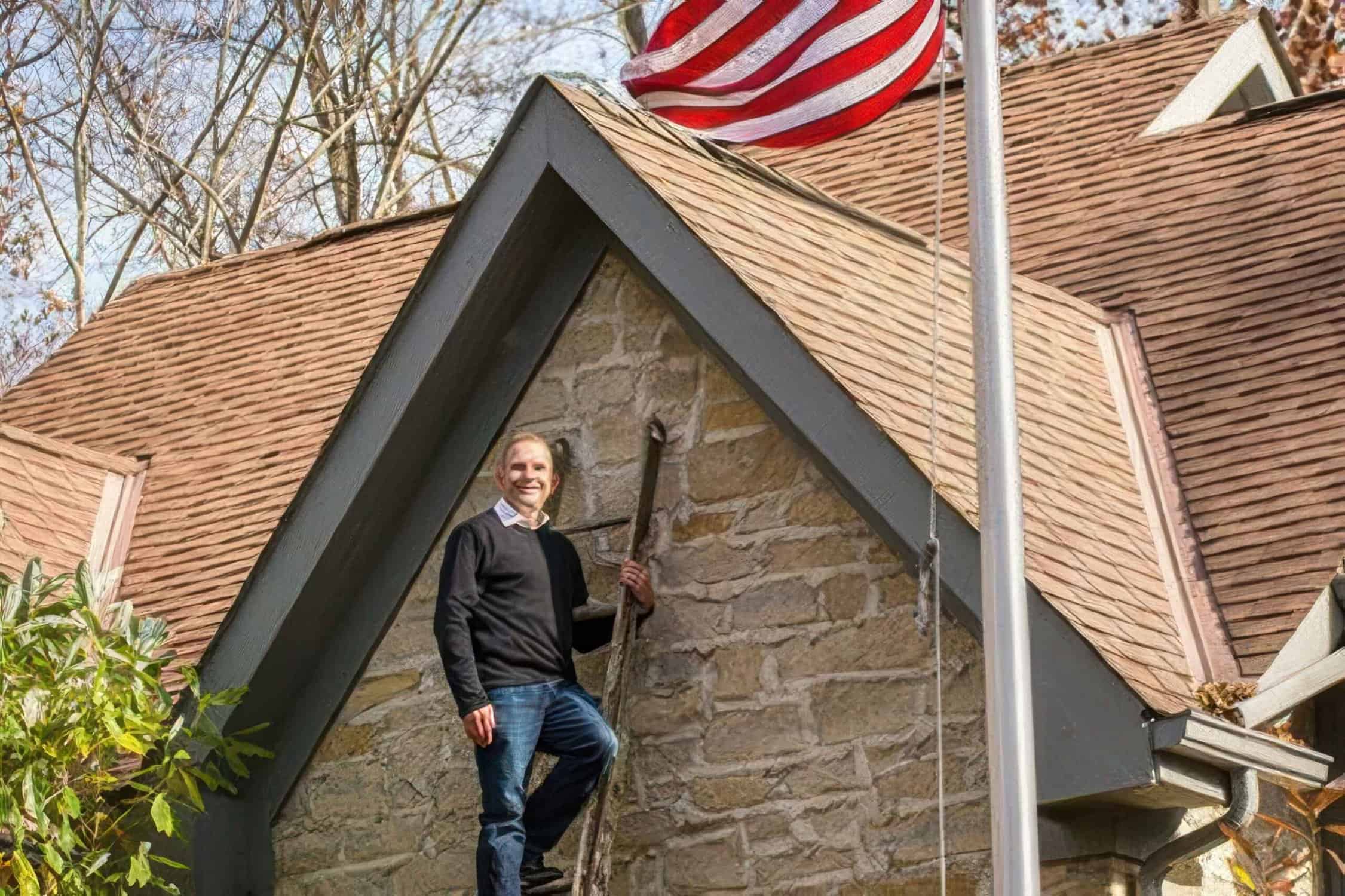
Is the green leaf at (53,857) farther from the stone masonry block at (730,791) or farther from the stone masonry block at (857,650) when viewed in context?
the stone masonry block at (857,650)

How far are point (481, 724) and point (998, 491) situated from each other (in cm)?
197

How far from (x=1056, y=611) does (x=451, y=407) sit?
2.53 meters

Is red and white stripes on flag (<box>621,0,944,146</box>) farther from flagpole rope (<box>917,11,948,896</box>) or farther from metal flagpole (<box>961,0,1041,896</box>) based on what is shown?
metal flagpole (<box>961,0,1041,896</box>)

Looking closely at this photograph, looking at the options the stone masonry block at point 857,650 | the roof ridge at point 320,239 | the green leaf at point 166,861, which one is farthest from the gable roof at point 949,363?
the roof ridge at point 320,239

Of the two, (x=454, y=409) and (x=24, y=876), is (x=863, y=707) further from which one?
(x=24, y=876)

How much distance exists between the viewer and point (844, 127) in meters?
6.78

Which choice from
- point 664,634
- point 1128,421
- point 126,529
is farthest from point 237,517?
point 1128,421

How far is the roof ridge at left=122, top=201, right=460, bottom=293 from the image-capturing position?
511 inches

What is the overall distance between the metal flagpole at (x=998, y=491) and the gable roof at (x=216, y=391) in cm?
403

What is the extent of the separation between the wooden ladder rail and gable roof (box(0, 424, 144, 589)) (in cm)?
332

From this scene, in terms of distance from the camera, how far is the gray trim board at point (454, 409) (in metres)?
6.91

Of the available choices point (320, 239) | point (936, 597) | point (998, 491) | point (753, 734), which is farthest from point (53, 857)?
point (320, 239)

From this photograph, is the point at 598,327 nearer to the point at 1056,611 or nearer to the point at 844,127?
the point at 844,127

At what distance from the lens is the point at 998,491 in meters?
5.50
